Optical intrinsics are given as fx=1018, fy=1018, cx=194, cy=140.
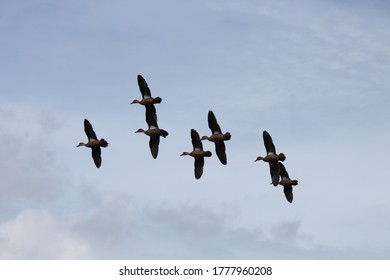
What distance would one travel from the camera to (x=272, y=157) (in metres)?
67.9

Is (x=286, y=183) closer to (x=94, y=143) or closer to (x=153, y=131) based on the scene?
(x=153, y=131)

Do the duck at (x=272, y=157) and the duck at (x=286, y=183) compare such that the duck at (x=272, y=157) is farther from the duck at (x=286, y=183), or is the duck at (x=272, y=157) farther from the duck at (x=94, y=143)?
the duck at (x=94, y=143)

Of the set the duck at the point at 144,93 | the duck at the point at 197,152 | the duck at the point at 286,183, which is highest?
the duck at the point at 144,93

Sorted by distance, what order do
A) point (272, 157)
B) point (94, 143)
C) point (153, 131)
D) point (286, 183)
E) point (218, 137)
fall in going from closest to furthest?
point (272, 157), point (218, 137), point (94, 143), point (153, 131), point (286, 183)

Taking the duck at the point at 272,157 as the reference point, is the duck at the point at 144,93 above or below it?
above

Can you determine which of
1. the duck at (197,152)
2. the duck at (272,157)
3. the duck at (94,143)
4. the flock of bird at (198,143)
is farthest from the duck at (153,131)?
the duck at (272,157)

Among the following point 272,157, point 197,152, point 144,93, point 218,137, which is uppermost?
point 144,93

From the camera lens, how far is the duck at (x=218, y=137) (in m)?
68.2

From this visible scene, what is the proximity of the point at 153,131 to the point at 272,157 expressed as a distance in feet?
26.9

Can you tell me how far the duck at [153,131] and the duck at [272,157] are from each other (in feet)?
22.3

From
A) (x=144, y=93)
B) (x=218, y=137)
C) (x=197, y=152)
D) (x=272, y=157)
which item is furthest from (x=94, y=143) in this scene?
(x=272, y=157)

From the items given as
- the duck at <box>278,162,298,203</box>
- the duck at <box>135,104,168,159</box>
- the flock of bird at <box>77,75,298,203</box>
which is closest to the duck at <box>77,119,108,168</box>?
the flock of bird at <box>77,75,298,203</box>
